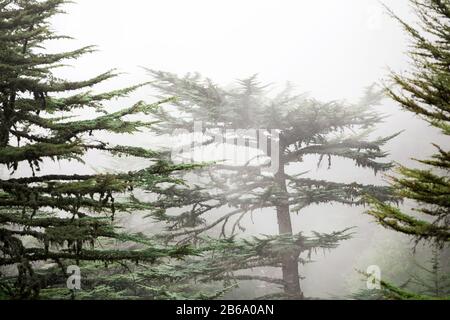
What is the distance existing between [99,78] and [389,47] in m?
93.4

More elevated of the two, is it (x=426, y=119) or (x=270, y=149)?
(x=270, y=149)

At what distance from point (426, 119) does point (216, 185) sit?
8.07m

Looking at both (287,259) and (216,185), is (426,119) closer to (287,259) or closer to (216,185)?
(216,185)

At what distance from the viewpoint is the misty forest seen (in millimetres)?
4770

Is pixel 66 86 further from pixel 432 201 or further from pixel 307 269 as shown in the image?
pixel 307 269

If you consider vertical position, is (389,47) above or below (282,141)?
above

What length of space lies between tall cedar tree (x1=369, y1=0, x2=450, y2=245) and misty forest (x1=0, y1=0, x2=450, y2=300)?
0.02 m

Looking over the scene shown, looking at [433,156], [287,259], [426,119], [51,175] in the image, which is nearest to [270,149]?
[287,259]

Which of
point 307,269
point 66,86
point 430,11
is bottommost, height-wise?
point 307,269

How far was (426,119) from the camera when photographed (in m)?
4.55

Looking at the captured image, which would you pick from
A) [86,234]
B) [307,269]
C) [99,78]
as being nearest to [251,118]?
[99,78]
